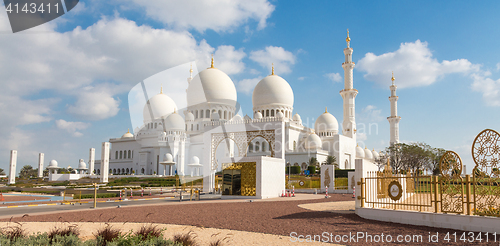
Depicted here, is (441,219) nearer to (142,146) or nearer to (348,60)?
(348,60)

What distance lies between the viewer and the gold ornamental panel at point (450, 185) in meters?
8.07

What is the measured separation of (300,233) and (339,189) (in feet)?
60.6

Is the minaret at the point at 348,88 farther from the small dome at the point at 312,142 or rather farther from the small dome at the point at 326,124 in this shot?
the small dome at the point at 312,142

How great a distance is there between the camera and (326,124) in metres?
51.0

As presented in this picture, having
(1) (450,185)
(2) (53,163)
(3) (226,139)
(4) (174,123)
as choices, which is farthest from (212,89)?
(1) (450,185)

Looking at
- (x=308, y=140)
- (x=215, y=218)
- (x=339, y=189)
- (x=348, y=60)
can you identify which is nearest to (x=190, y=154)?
(x=308, y=140)

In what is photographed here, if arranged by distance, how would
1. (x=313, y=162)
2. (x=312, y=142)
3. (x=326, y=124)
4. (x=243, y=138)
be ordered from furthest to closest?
1. (x=326, y=124)
2. (x=312, y=142)
3. (x=313, y=162)
4. (x=243, y=138)

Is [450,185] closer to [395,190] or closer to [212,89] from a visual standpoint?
[395,190]

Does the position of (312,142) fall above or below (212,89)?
below

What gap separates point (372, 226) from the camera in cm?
844

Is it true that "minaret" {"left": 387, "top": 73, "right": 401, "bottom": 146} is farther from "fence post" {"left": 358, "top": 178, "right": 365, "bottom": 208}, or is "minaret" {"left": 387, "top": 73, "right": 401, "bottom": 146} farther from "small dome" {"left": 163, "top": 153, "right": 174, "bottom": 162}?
"fence post" {"left": 358, "top": 178, "right": 365, "bottom": 208}

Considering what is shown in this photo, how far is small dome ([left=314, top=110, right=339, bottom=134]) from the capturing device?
50906 mm

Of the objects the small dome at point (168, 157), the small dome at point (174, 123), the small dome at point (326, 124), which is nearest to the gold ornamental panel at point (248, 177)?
the small dome at point (168, 157)

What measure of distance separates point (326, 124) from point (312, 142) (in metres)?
7.78
